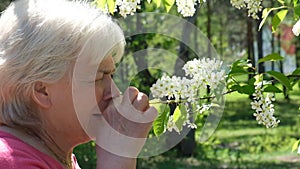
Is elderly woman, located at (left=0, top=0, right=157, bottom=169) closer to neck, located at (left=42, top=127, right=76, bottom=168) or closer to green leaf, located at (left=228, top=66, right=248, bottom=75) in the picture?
neck, located at (left=42, top=127, right=76, bottom=168)

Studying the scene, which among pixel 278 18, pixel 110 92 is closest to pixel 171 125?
pixel 110 92

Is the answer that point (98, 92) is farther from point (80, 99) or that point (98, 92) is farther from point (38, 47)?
point (38, 47)

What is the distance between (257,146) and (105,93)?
875 centimetres

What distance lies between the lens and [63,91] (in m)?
1.38

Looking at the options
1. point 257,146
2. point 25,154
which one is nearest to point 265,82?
point 25,154

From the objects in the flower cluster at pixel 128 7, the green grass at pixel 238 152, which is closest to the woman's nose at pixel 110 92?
the flower cluster at pixel 128 7

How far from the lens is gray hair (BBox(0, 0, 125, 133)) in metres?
1.34

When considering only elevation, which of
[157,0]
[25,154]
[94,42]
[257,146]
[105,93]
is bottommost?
[257,146]

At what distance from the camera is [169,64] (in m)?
2.26

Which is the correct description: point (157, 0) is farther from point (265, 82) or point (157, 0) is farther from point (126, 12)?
point (265, 82)

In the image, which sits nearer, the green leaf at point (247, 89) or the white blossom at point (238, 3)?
the green leaf at point (247, 89)

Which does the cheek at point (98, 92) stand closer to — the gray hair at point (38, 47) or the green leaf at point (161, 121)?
the gray hair at point (38, 47)

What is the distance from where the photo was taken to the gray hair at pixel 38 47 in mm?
1342

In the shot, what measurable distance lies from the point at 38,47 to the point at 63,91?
111 millimetres
